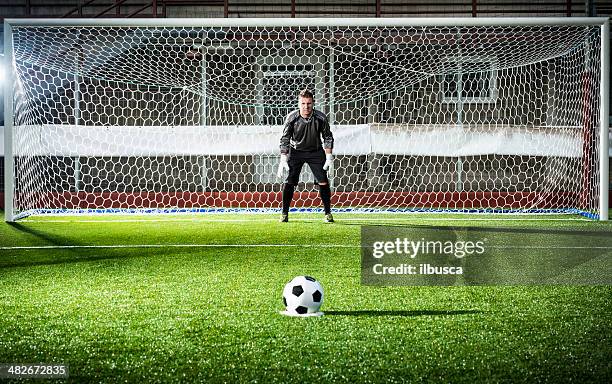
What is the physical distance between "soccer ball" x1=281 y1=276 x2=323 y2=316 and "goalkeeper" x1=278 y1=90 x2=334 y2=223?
5.86m

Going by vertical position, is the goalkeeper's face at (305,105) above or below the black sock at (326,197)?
above

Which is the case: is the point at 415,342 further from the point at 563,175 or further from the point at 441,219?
the point at 563,175

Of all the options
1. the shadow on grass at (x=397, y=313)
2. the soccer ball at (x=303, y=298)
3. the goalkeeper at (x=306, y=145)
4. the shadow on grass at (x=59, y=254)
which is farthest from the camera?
the goalkeeper at (x=306, y=145)

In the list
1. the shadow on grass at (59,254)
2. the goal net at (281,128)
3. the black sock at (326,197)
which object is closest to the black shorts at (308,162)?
the black sock at (326,197)

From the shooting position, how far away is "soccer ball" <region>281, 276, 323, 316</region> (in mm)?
4613

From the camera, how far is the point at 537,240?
8.51m

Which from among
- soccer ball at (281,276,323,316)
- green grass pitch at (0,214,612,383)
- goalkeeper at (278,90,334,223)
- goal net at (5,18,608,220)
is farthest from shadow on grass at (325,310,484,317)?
goal net at (5,18,608,220)

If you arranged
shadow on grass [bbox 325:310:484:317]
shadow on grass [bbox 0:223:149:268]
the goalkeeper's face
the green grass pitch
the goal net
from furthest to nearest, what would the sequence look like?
1. the goal net
2. the goalkeeper's face
3. shadow on grass [bbox 0:223:149:268]
4. shadow on grass [bbox 325:310:484:317]
5. the green grass pitch

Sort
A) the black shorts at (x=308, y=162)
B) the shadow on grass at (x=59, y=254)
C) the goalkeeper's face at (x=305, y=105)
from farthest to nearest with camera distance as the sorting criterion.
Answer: the black shorts at (x=308, y=162), the goalkeeper's face at (x=305, y=105), the shadow on grass at (x=59, y=254)

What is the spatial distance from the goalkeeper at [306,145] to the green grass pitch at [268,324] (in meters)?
3.01

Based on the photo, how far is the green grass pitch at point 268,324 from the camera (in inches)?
140

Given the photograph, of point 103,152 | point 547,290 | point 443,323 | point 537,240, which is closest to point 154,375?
point 443,323

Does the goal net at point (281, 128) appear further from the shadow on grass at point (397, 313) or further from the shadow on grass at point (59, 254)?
the shadow on grass at point (397, 313)

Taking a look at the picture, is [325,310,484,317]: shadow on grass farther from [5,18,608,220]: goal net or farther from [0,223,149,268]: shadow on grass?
[5,18,608,220]: goal net
